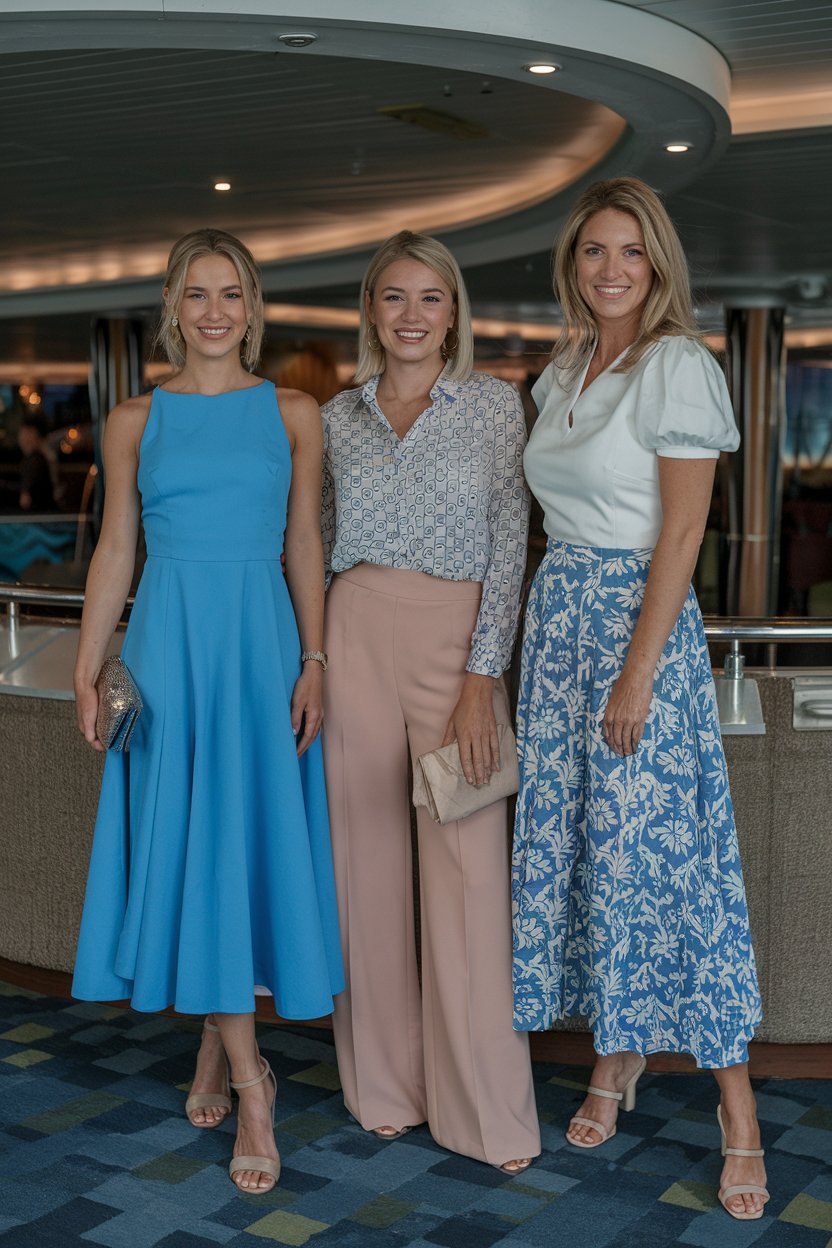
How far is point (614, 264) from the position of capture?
261 centimetres

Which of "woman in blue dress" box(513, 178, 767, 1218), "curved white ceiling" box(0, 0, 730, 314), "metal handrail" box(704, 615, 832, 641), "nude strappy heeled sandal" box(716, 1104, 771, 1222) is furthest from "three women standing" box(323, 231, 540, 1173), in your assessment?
"curved white ceiling" box(0, 0, 730, 314)

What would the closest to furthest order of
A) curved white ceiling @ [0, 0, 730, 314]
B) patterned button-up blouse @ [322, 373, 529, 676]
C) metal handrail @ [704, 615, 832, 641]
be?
patterned button-up blouse @ [322, 373, 529, 676], metal handrail @ [704, 615, 832, 641], curved white ceiling @ [0, 0, 730, 314]

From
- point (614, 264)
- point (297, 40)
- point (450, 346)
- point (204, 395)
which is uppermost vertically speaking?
point (297, 40)

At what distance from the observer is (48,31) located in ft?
15.3

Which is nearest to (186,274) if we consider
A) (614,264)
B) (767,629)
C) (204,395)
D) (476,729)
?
(204,395)

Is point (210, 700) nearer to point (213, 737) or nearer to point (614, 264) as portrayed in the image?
point (213, 737)

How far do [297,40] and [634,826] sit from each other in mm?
3356

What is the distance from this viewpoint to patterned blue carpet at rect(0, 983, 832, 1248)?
254cm

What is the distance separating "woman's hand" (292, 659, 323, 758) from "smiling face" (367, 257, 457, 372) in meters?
0.67

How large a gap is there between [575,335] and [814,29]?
149 inches

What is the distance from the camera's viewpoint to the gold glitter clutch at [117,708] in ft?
8.77

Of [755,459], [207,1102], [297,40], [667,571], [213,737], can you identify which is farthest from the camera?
[755,459]

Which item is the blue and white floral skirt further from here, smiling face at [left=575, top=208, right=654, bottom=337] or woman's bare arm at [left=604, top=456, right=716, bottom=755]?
smiling face at [left=575, top=208, right=654, bottom=337]

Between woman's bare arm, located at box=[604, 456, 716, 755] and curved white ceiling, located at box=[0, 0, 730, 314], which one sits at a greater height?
curved white ceiling, located at box=[0, 0, 730, 314]
